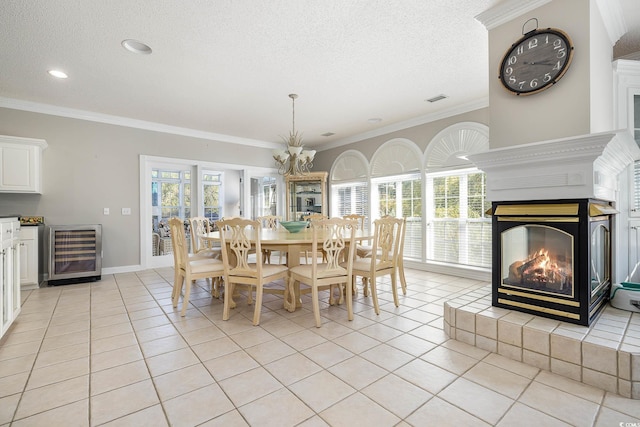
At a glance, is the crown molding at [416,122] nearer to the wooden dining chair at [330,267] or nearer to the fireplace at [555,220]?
the fireplace at [555,220]

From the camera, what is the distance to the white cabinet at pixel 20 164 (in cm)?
367

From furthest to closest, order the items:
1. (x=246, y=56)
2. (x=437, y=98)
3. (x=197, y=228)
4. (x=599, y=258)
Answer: (x=197, y=228), (x=437, y=98), (x=246, y=56), (x=599, y=258)

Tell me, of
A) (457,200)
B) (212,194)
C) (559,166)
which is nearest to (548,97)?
(559,166)

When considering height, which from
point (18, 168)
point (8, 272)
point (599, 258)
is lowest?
point (8, 272)

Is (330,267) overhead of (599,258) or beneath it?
beneath

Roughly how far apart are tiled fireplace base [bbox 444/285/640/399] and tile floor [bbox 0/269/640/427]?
0.22 ft

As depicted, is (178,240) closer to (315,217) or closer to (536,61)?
(315,217)

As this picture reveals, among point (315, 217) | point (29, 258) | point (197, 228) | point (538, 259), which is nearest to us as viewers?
point (538, 259)

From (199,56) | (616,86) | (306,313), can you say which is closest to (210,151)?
(199,56)

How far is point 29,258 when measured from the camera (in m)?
3.75

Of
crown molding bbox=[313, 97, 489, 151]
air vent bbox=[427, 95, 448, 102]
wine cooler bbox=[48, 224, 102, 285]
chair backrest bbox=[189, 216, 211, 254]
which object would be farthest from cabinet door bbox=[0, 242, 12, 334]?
crown molding bbox=[313, 97, 489, 151]

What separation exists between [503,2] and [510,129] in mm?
971

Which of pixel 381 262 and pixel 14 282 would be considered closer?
pixel 14 282

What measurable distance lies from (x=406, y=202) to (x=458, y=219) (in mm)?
990
